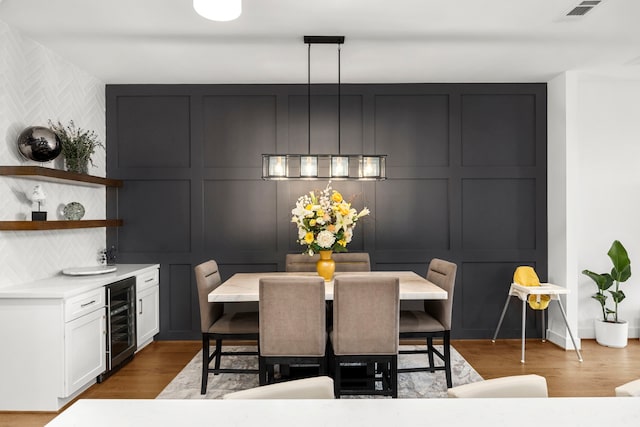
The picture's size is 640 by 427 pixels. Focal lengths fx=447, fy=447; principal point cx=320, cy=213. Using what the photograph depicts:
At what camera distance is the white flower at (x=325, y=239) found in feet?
10.9

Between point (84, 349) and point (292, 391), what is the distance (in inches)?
99.2

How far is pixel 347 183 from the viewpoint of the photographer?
15.5ft

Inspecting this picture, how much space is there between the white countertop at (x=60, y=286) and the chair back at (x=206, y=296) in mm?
814

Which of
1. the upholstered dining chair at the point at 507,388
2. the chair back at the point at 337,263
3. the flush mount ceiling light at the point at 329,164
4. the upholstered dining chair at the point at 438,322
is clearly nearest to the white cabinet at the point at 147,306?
the chair back at the point at 337,263

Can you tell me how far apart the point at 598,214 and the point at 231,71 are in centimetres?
399

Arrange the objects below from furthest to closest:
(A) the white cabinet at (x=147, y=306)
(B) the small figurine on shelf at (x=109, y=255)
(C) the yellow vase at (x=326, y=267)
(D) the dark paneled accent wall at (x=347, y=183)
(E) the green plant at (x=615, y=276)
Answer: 1. (D) the dark paneled accent wall at (x=347, y=183)
2. (B) the small figurine on shelf at (x=109, y=255)
3. (E) the green plant at (x=615, y=276)
4. (A) the white cabinet at (x=147, y=306)
5. (C) the yellow vase at (x=326, y=267)

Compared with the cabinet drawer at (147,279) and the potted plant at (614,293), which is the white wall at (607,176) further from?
the cabinet drawer at (147,279)

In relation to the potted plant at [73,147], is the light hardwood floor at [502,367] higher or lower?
lower

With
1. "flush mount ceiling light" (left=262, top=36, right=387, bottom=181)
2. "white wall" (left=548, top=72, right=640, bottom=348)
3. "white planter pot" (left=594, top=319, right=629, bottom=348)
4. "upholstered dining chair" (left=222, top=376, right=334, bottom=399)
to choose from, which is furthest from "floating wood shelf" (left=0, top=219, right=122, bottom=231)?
"white planter pot" (left=594, top=319, right=629, bottom=348)

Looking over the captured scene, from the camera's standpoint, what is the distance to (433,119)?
473 cm

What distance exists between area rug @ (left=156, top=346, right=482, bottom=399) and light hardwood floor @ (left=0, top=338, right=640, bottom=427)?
0.10 meters

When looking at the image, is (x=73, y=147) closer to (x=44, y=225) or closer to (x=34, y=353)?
(x=44, y=225)

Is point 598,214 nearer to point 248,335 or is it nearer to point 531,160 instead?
point 531,160

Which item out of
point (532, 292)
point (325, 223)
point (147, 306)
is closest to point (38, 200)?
point (147, 306)
